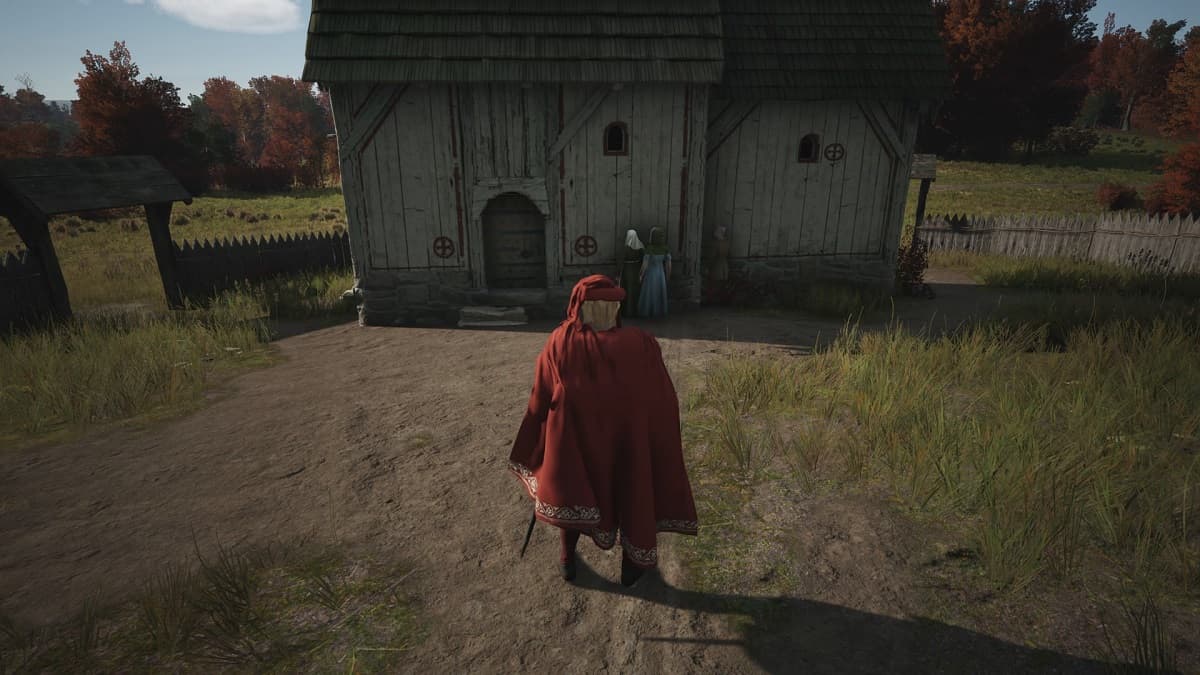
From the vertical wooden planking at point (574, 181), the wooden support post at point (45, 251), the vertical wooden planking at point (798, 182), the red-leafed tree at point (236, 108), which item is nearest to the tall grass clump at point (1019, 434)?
the vertical wooden planking at point (574, 181)

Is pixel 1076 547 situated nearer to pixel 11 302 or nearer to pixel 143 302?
pixel 11 302

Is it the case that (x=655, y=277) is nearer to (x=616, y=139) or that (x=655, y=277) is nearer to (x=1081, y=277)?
(x=616, y=139)

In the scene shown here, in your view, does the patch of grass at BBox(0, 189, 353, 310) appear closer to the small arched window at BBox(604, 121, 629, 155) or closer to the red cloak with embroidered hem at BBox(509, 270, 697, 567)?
the small arched window at BBox(604, 121, 629, 155)

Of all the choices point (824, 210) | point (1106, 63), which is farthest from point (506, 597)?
point (1106, 63)

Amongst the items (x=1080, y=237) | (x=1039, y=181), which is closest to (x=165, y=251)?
(x=1080, y=237)

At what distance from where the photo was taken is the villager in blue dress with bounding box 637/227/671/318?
8586 mm

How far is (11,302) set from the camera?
24.4 ft

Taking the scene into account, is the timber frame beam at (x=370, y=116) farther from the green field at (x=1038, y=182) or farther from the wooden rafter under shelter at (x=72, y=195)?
the green field at (x=1038, y=182)

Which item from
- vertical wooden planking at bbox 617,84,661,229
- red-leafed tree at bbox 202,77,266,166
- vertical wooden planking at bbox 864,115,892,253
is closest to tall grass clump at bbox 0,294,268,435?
vertical wooden planking at bbox 617,84,661,229

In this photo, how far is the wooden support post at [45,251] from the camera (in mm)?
7500

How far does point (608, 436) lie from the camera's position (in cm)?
284

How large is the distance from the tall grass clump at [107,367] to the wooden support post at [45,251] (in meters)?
0.38

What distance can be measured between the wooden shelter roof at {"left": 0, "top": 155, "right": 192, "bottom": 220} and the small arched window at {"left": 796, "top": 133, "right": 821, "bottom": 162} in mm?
10153

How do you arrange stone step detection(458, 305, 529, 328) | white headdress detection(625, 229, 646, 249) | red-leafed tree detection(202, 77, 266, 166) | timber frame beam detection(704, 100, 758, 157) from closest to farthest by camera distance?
white headdress detection(625, 229, 646, 249) < stone step detection(458, 305, 529, 328) < timber frame beam detection(704, 100, 758, 157) < red-leafed tree detection(202, 77, 266, 166)
